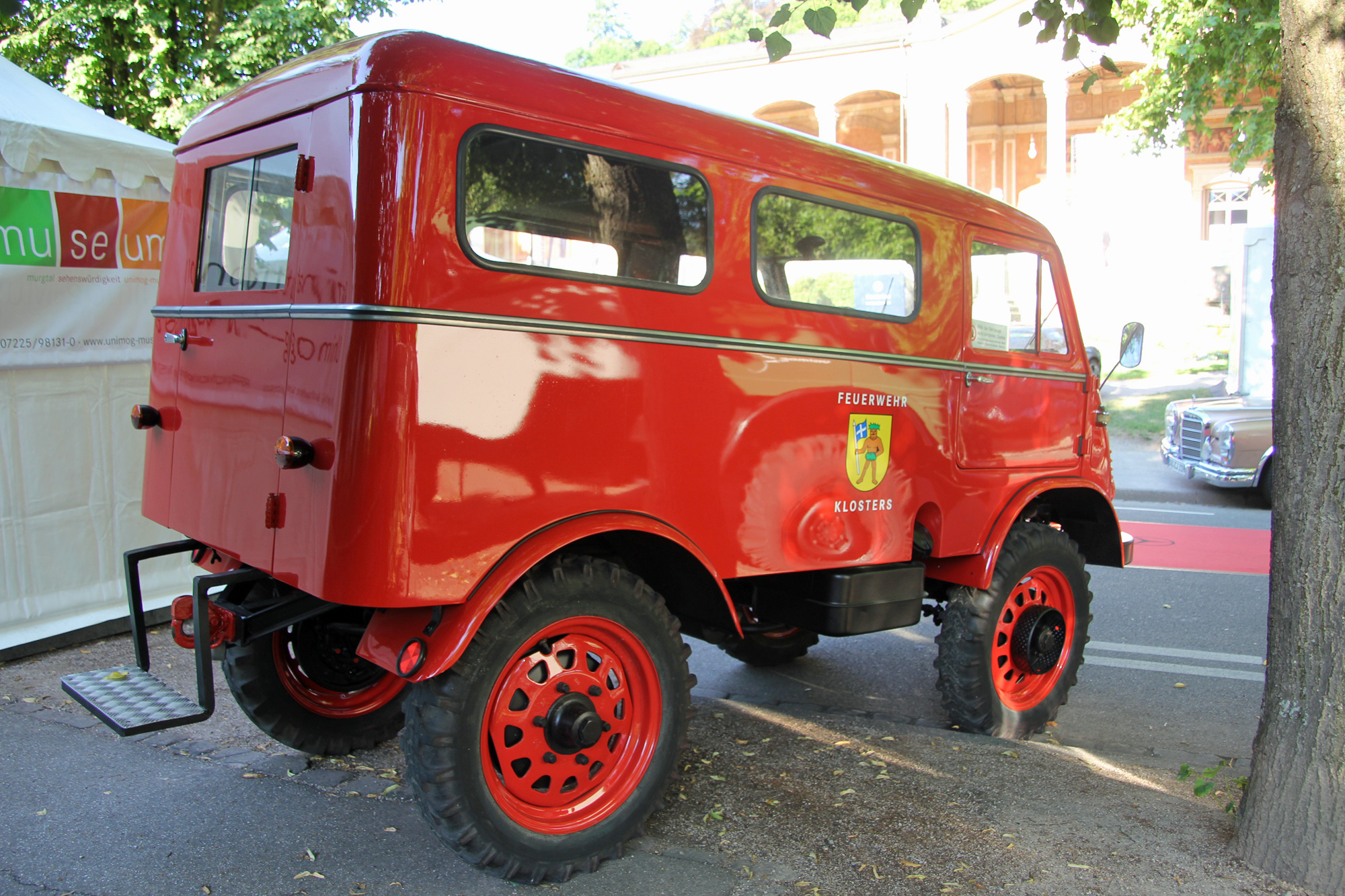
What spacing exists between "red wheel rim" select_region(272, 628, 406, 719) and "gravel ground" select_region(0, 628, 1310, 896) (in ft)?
0.63

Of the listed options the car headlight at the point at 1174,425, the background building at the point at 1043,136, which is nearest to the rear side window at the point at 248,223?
the car headlight at the point at 1174,425

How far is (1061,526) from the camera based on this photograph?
5.49 m

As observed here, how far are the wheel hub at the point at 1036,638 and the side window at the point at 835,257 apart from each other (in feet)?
5.31

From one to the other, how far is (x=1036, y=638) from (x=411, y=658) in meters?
3.11

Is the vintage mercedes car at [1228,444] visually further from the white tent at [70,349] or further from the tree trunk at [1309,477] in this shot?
the white tent at [70,349]

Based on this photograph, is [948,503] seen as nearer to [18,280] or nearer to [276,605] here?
[276,605]

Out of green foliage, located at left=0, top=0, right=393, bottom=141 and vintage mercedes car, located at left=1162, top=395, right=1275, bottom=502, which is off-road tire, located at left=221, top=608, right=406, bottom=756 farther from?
vintage mercedes car, located at left=1162, top=395, right=1275, bottom=502

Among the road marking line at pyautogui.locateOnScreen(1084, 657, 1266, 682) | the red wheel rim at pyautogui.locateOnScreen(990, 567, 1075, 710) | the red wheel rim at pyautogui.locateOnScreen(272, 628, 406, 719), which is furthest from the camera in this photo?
the road marking line at pyautogui.locateOnScreen(1084, 657, 1266, 682)

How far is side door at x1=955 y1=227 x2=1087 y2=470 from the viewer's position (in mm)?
4445

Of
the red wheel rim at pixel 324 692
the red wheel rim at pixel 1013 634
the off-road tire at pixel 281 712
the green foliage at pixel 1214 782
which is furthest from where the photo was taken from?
the red wheel rim at pixel 1013 634

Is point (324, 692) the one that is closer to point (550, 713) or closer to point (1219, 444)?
point (550, 713)

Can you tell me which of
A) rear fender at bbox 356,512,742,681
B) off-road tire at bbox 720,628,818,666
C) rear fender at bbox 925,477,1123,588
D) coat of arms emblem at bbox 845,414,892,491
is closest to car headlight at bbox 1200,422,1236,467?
rear fender at bbox 925,477,1123,588

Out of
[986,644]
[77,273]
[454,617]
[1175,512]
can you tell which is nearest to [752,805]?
[454,617]

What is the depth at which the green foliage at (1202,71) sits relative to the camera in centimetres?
1116
